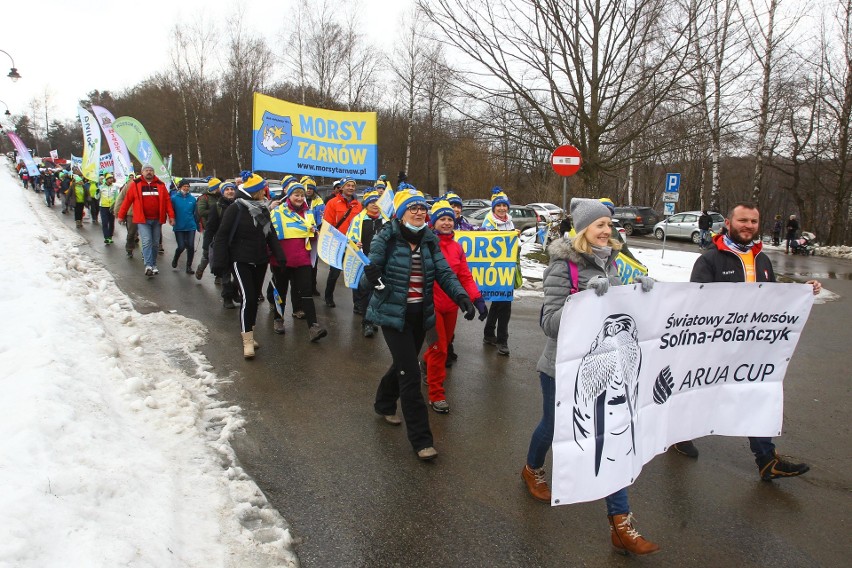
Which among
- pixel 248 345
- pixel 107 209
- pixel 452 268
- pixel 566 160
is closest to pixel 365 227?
pixel 248 345

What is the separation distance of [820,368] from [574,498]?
217 inches

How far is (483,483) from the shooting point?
382 cm

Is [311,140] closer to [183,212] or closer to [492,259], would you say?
[183,212]

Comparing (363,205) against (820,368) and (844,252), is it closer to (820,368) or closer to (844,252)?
(820,368)

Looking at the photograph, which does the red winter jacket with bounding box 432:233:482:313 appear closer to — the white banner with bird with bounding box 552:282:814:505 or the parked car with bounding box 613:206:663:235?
the white banner with bird with bounding box 552:282:814:505

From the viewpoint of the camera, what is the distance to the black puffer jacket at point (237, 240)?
252 inches

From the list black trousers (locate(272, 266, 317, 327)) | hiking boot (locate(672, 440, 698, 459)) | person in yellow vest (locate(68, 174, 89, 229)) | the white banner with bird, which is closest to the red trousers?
hiking boot (locate(672, 440, 698, 459))

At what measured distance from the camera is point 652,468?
161 inches

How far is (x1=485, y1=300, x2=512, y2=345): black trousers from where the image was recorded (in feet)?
22.8

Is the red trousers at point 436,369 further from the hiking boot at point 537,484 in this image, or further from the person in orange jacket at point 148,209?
the person in orange jacket at point 148,209

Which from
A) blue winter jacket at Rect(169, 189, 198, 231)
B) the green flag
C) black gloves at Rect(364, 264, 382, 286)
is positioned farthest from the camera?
the green flag

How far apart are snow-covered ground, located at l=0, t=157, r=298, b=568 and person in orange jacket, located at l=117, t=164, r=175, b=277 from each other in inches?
191

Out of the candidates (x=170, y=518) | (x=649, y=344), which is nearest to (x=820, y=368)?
(x=649, y=344)

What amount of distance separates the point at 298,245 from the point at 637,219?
26.4 m
